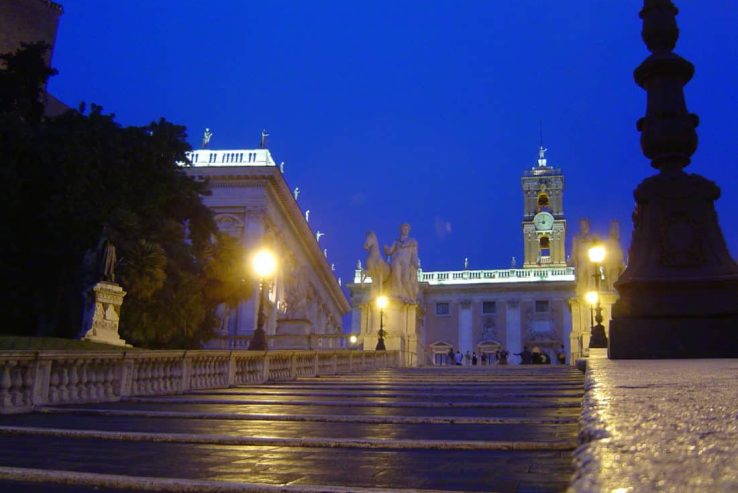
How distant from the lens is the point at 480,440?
14.9 ft

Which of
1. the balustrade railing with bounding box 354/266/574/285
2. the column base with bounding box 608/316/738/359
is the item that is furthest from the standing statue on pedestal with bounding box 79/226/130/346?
the balustrade railing with bounding box 354/266/574/285

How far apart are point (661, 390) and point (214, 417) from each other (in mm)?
4756

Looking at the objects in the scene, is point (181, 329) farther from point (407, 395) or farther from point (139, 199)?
point (407, 395)

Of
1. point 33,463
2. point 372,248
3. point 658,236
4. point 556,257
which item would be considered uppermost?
point 556,257

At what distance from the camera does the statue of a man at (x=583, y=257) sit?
25422mm

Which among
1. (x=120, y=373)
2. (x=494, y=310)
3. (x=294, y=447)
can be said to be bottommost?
(x=294, y=447)

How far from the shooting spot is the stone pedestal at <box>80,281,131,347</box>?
1855cm

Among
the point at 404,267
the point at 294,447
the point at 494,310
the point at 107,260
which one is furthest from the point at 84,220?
the point at 494,310

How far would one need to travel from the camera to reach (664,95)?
857 centimetres

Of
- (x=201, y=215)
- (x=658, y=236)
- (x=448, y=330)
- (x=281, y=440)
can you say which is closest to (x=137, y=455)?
(x=281, y=440)

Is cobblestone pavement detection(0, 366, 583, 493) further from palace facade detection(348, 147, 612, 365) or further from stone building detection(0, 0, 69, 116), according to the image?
palace facade detection(348, 147, 612, 365)

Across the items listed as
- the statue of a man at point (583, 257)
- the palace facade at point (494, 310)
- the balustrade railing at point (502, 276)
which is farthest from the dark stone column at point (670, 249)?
the balustrade railing at point (502, 276)

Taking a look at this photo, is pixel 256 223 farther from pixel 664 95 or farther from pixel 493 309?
pixel 493 309

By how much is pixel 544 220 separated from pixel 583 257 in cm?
5037
